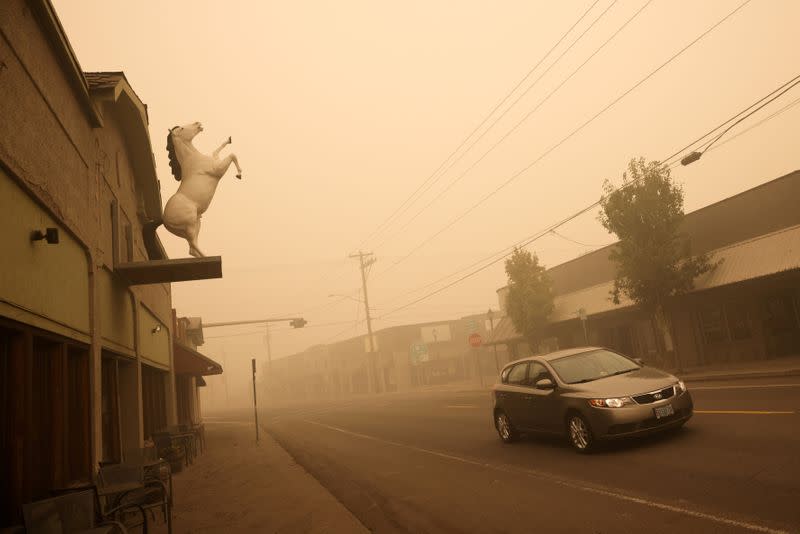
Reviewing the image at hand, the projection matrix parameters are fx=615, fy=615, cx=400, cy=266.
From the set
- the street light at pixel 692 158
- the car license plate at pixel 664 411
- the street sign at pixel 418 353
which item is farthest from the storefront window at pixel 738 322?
the street sign at pixel 418 353

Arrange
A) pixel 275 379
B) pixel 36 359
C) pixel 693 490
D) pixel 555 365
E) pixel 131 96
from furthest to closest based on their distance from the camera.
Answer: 1. pixel 275 379
2. pixel 131 96
3. pixel 555 365
4. pixel 36 359
5. pixel 693 490

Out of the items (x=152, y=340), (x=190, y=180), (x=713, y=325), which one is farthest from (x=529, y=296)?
(x=190, y=180)

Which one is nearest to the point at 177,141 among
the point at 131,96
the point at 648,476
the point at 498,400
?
the point at 131,96

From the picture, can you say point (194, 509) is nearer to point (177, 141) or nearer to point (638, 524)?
point (638, 524)

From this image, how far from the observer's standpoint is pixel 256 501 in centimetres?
973

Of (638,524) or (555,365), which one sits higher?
(555,365)

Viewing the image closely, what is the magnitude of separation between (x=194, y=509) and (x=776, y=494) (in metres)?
8.09

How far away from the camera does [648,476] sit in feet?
25.0

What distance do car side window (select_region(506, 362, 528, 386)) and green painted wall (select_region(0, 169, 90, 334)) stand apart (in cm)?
759

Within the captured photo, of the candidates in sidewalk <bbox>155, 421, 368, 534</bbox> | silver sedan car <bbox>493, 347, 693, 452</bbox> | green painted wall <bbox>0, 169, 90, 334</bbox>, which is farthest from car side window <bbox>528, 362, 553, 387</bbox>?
green painted wall <bbox>0, 169, 90, 334</bbox>

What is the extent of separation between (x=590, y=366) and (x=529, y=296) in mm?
24465

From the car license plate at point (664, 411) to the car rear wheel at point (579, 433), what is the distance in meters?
1.02

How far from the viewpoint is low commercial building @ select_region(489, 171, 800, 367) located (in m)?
22.1

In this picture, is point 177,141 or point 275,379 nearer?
point 177,141
